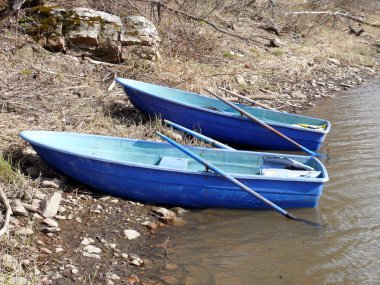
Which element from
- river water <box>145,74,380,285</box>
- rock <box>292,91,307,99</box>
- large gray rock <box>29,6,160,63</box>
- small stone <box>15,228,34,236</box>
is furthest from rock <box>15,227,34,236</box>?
rock <box>292,91,307,99</box>

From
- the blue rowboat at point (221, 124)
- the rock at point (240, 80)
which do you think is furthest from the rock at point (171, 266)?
the rock at point (240, 80)

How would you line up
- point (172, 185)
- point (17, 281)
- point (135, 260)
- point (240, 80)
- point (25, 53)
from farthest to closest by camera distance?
point (240, 80)
point (25, 53)
point (172, 185)
point (135, 260)
point (17, 281)

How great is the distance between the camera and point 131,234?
5.39m

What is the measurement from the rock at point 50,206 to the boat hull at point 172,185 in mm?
581

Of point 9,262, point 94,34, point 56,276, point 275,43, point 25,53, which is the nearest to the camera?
point 9,262

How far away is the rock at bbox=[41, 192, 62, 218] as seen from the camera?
5.24m

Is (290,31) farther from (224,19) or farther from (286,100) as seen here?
(286,100)

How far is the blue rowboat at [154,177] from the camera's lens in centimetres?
584

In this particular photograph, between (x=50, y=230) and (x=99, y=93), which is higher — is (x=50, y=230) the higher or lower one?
the lower one

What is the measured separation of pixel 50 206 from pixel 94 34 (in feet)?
17.2

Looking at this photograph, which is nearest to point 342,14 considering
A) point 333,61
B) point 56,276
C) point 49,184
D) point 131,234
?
point 333,61

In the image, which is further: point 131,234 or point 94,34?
point 94,34

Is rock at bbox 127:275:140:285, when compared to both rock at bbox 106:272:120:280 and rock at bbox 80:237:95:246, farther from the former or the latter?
rock at bbox 80:237:95:246

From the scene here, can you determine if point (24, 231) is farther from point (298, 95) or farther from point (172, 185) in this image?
point (298, 95)
